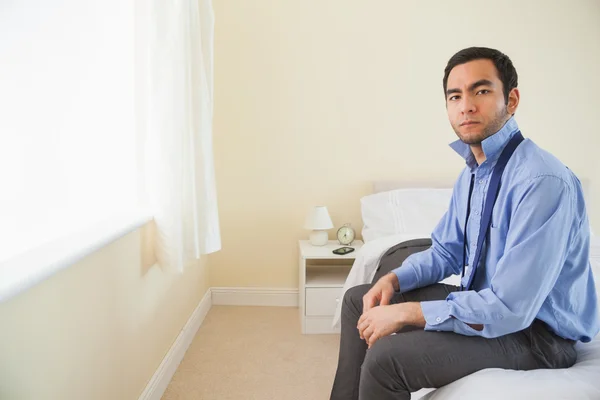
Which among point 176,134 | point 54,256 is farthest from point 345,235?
point 54,256

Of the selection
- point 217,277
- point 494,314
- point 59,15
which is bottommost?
point 217,277

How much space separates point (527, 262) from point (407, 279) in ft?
1.64

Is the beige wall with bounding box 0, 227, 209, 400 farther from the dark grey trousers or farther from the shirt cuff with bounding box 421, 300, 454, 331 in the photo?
the shirt cuff with bounding box 421, 300, 454, 331

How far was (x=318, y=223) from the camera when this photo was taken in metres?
2.88

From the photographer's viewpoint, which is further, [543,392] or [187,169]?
[187,169]

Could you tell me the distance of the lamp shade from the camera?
2.88 m

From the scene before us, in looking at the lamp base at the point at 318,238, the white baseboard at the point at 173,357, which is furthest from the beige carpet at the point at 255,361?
the lamp base at the point at 318,238

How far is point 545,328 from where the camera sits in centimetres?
125

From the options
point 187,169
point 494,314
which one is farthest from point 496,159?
point 187,169

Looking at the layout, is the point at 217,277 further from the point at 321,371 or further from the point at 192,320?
the point at 321,371

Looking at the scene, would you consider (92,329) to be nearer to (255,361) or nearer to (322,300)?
(255,361)

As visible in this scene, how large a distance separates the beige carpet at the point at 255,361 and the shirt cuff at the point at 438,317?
1.02 metres

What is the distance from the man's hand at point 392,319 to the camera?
4.32ft

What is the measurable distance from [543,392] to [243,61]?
8.23 feet
